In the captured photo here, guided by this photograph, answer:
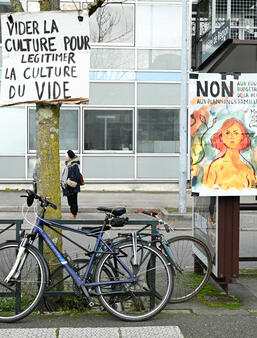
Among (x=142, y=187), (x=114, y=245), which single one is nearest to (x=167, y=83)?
(x=142, y=187)

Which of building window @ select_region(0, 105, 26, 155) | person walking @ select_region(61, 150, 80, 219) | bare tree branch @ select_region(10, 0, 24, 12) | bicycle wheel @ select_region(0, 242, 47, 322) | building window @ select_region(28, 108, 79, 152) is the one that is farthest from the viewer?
building window @ select_region(28, 108, 79, 152)

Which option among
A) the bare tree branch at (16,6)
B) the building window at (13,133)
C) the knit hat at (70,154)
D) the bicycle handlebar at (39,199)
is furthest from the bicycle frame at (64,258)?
the building window at (13,133)

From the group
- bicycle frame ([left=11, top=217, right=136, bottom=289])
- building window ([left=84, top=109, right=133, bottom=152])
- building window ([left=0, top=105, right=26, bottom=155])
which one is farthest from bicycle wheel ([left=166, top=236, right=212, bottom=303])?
building window ([left=0, top=105, right=26, bottom=155])

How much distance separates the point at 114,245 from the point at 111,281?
1.07 ft

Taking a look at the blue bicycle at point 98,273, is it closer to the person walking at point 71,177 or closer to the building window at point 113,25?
the person walking at point 71,177

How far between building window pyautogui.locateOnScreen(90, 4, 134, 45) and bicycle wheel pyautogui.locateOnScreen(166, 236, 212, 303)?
13.3 metres

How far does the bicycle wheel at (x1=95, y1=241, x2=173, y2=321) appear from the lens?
4.60m

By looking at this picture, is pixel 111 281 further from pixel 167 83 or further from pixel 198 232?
pixel 167 83

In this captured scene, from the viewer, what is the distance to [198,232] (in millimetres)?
6207

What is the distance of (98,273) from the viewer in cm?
460

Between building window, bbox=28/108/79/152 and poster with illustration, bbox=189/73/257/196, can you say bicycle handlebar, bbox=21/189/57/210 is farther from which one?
building window, bbox=28/108/79/152

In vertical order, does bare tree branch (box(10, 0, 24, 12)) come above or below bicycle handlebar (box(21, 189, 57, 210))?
above

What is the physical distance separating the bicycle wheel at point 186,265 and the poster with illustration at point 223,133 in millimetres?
571

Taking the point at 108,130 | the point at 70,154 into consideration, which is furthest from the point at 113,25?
the point at 70,154
